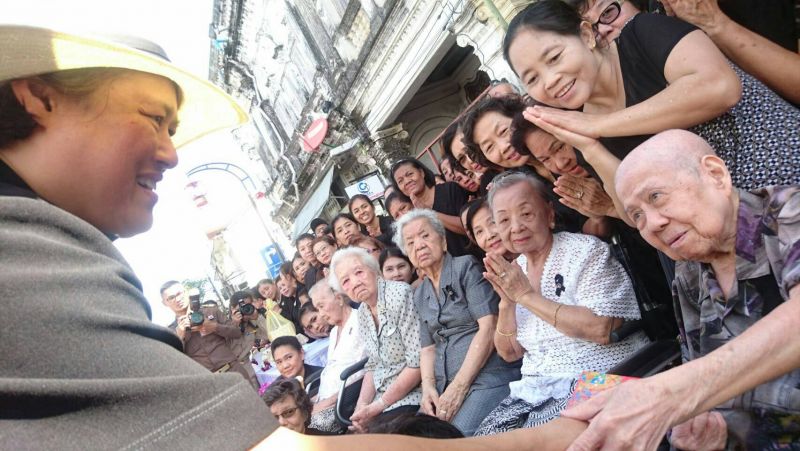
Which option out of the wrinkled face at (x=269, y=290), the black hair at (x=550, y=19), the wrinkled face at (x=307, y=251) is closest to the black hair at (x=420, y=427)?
the black hair at (x=550, y=19)

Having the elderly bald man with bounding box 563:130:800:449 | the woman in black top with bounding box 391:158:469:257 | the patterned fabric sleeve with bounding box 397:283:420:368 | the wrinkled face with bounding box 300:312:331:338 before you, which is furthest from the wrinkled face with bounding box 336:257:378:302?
the elderly bald man with bounding box 563:130:800:449

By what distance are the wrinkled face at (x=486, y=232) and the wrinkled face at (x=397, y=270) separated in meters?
1.15

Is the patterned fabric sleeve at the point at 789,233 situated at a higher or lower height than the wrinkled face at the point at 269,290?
lower

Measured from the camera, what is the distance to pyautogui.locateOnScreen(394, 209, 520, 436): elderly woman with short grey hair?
302 centimetres

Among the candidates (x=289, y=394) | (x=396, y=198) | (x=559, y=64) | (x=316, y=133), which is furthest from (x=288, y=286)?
(x=559, y=64)

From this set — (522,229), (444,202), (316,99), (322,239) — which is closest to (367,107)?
(316,99)

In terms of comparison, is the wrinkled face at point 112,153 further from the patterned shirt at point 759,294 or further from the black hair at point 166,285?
the black hair at point 166,285

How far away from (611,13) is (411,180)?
2.67 m

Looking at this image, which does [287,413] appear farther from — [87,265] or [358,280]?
[87,265]

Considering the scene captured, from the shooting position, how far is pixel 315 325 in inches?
240

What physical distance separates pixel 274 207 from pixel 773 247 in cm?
2401

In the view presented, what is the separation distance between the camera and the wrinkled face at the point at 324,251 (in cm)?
664

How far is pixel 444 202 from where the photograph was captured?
4.71m

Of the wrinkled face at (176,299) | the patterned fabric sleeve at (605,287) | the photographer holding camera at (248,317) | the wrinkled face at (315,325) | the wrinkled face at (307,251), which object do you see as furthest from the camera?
the photographer holding camera at (248,317)
